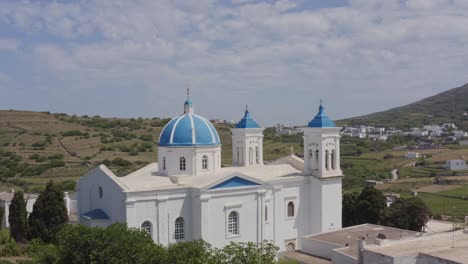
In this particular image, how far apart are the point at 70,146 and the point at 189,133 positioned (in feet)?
147

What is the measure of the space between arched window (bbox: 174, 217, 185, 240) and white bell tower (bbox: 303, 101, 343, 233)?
26.9 feet

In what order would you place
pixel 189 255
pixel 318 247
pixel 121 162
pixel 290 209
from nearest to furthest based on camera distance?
A: 1. pixel 189 255
2. pixel 318 247
3. pixel 290 209
4. pixel 121 162

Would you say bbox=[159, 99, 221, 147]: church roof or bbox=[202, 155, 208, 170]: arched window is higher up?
bbox=[159, 99, 221, 147]: church roof

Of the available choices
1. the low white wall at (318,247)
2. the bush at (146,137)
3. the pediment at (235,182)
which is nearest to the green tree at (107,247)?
the pediment at (235,182)

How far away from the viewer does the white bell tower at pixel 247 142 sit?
31.8 meters

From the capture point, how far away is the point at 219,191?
25062mm

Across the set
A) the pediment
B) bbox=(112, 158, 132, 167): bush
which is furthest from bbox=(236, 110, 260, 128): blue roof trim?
bbox=(112, 158, 132, 167): bush

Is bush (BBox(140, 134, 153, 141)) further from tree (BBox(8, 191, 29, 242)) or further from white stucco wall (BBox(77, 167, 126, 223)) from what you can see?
white stucco wall (BBox(77, 167, 126, 223))

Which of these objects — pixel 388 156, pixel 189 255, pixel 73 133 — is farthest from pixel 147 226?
pixel 388 156

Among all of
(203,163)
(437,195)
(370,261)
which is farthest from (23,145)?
(370,261)

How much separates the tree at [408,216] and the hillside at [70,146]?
2136 cm

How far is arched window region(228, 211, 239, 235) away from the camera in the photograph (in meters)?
25.8

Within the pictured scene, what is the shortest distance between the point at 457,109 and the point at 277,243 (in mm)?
132119

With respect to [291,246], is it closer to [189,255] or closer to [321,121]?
[321,121]
